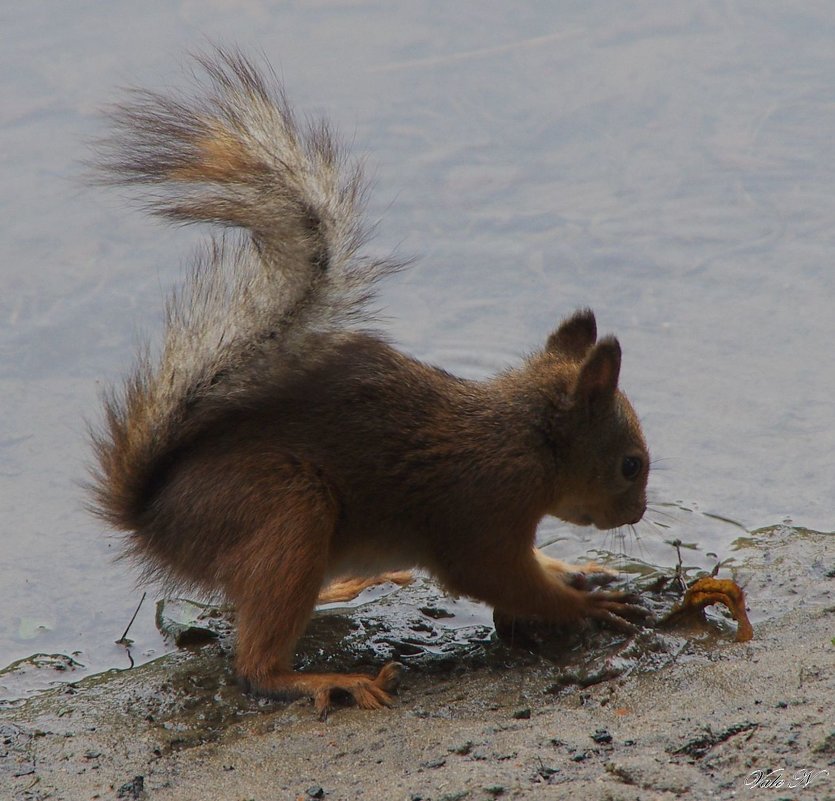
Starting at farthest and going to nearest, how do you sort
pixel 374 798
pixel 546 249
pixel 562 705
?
pixel 546 249, pixel 562 705, pixel 374 798

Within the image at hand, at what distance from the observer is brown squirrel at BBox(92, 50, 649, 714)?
132 inches

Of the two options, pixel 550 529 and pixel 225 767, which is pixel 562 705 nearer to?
pixel 225 767

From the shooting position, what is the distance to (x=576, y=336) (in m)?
4.01

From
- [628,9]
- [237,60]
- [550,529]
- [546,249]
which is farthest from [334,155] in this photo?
[628,9]

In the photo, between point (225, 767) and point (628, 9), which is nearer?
point (225, 767)

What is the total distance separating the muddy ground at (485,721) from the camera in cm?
256

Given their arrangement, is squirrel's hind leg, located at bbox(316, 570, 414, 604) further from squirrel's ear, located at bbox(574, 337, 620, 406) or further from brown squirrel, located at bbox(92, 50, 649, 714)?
squirrel's ear, located at bbox(574, 337, 620, 406)

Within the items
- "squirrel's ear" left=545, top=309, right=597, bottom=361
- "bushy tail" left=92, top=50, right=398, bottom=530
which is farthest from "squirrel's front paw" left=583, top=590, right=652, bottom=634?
"bushy tail" left=92, top=50, right=398, bottom=530

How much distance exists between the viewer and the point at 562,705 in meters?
3.11

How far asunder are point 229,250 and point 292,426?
0.53 meters

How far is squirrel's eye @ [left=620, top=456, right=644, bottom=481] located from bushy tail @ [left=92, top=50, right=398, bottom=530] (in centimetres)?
95

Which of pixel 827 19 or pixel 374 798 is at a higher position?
pixel 827 19

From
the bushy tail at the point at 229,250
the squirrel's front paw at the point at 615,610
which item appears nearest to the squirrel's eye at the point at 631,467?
the squirrel's front paw at the point at 615,610

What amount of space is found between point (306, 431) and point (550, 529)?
135 cm
